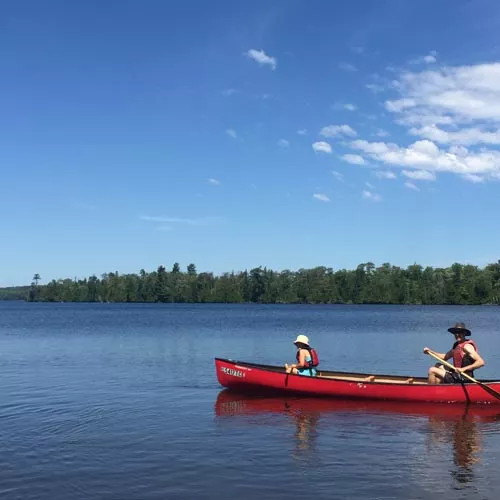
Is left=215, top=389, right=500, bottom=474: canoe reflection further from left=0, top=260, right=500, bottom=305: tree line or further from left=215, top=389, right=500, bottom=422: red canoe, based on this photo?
left=0, top=260, right=500, bottom=305: tree line

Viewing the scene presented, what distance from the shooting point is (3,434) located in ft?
49.5

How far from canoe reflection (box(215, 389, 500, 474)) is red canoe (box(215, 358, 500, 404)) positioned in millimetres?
205

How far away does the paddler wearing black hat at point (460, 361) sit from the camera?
18.2 m

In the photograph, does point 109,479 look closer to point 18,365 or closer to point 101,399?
point 101,399

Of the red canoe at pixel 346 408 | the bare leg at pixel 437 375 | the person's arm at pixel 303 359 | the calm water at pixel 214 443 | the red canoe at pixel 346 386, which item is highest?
the person's arm at pixel 303 359

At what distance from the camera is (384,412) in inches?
703

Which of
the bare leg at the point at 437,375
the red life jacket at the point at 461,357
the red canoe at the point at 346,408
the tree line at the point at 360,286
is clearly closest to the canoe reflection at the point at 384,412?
the red canoe at the point at 346,408

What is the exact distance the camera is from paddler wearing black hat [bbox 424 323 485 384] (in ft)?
59.6

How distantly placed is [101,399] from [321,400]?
7.02m

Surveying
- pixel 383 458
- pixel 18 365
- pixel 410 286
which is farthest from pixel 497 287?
pixel 383 458

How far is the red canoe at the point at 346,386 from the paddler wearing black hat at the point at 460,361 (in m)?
0.51

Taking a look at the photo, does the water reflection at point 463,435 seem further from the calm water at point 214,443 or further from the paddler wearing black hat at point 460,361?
the paddler wearing black hat at point 460,361

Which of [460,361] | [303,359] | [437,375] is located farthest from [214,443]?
[460,361]

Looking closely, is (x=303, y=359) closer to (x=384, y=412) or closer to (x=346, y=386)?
(x=346, y=386)
